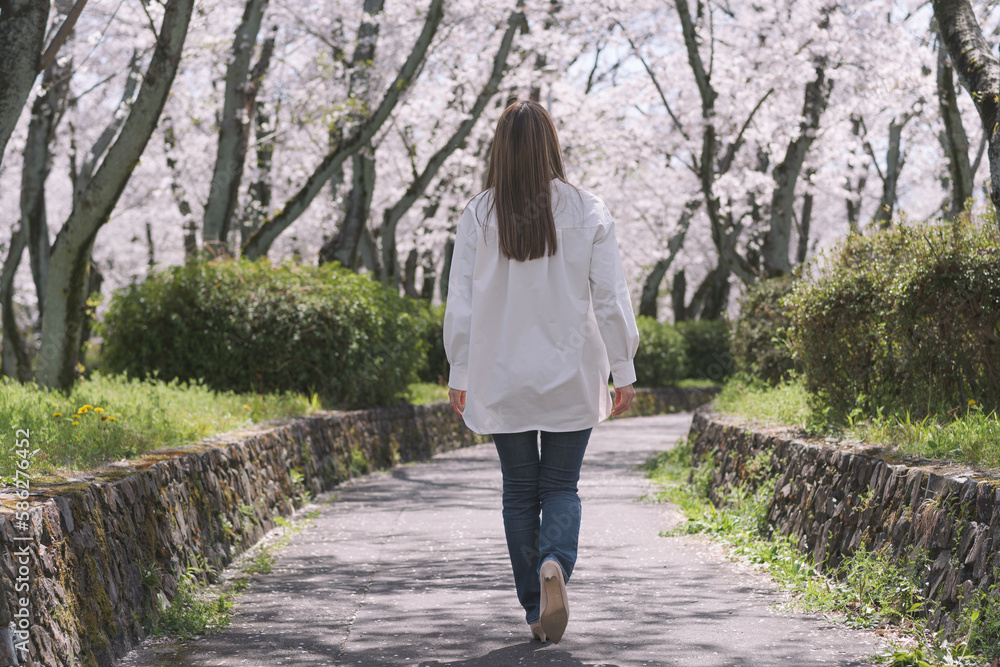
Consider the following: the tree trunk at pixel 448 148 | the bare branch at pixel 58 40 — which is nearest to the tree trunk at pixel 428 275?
the tree trunk at pixel 448 148

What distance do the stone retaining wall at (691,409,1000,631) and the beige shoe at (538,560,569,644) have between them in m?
1.45

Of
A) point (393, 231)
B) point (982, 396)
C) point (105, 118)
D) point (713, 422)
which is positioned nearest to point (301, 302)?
point (713, 422)

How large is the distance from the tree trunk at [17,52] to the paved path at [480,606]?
329cm

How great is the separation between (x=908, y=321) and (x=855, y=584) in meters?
2.02

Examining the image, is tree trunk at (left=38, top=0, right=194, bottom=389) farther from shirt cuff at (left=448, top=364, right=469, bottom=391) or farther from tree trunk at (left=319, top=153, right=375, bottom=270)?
tree trunk at (left=319, top=153, right=375, bottom=270)

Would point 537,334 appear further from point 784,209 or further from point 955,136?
point 784,209

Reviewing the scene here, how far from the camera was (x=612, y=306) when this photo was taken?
3891 millimetres

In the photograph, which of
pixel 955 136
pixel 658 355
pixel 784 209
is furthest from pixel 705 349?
pixel 955 136

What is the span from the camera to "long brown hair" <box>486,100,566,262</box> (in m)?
3.93

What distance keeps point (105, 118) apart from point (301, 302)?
14.1m

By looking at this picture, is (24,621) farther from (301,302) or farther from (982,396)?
(301,302)

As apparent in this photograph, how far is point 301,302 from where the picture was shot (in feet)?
35.7

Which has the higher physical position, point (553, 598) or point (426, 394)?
point (426, 394)

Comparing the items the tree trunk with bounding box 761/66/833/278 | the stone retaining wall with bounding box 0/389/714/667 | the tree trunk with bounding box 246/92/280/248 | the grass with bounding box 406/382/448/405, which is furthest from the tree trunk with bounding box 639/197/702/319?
the stone retaining wall with bounding box 0/389/714/667
